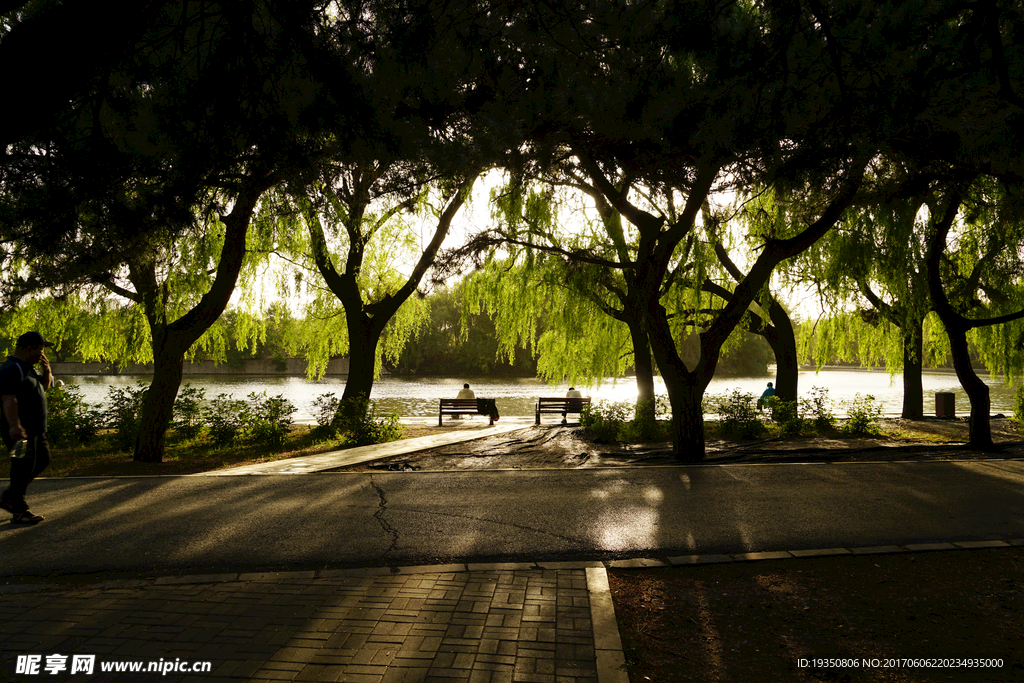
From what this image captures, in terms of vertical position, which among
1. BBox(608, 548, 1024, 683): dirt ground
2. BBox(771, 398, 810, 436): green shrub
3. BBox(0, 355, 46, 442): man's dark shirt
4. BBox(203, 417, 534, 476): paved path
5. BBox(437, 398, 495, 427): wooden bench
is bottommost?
BBox(203, 417, 534, 476): paved path

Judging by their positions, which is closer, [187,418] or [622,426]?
[622,426]

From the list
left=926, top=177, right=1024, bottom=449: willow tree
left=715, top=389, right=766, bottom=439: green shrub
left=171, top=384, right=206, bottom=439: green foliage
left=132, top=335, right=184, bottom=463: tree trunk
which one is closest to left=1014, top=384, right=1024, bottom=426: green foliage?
left=926, top=177, right=1024, bottom=449: willow tree

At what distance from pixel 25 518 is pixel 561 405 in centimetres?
1306

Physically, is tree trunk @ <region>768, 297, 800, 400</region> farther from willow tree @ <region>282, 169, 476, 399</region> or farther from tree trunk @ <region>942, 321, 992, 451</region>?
willow tree @ <region>282, 169, 476, 399</region>

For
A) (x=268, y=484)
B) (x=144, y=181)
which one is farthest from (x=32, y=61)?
(x=268, y=484)

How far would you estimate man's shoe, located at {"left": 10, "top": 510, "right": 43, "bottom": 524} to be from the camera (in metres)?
5.95

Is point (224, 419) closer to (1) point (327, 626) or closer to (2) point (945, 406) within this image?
(1) point (327, 626)

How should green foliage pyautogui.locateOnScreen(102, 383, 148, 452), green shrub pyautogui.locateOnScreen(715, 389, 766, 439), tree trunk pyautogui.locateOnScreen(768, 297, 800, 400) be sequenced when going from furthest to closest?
tree trunk pyautogui.locateOnScreen(768, 297, 800, 400) → green shrub pyautogui.locateOnScreen(715, 389, 766, 439) → green foliage pyautogui.locateOnScreen(102, 383, 148, 452)

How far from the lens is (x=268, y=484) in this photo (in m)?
7.99

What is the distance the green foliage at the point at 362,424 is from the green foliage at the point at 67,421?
4.72m

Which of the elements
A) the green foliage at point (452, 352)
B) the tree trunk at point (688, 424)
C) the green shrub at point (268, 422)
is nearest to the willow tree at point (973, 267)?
the tree trunk at point (688, 424)

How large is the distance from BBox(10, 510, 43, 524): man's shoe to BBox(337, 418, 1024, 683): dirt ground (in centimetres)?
558

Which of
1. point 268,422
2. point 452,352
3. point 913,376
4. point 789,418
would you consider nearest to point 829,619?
point 789,418

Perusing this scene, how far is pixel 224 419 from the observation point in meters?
12.5
